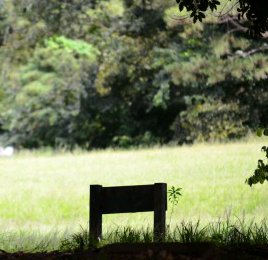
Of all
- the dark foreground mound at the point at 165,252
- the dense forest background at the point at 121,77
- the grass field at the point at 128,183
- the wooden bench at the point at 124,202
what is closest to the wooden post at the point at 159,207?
the wooden bench at the point at 124,202

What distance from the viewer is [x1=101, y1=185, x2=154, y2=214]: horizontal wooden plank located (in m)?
7.52

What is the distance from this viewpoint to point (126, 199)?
7.55 m

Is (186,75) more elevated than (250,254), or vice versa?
(186,75)

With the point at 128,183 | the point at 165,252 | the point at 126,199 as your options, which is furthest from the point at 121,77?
the point at 165,252

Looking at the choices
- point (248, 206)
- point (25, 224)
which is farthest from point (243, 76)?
point (25, 224)

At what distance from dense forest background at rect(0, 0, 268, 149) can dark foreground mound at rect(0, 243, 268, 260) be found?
19913 mm

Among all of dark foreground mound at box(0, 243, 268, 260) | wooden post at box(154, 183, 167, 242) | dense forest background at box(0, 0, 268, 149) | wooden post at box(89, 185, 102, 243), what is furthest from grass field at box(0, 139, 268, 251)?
dark foreground mound at box(0, 243, 268, 260)

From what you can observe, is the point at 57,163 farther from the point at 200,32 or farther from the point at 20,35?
the point at 20,35

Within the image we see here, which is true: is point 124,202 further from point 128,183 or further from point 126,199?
point 128,183

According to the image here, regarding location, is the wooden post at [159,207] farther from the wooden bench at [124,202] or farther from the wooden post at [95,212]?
the wooden post at [95,212]

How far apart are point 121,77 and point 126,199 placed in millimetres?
22557

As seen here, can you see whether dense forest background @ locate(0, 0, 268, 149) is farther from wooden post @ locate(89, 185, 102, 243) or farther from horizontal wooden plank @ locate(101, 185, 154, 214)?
wooden post @ locate(89, 185, 102, 243)

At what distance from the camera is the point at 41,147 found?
34312 mm

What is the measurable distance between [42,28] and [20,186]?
1437 centimetres
